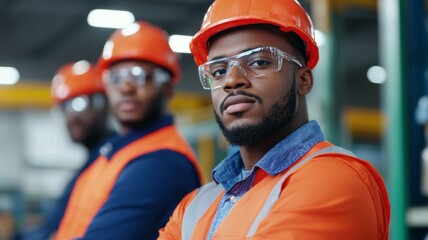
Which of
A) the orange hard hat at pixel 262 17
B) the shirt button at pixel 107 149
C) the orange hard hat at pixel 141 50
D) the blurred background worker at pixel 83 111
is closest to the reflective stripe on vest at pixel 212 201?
the orange hard hat at pixel 262 17

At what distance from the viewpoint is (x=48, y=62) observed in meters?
17.6

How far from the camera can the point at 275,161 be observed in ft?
7.45

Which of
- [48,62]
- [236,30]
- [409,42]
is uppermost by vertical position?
[236,30]

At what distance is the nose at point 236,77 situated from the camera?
2297 millimetres

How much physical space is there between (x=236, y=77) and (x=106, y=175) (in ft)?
4.12

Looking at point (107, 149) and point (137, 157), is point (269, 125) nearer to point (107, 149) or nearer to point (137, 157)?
point (137, 157)

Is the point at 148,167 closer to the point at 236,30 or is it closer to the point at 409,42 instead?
the point at 236,30

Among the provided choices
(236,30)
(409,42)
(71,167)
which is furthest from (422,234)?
(71,167)

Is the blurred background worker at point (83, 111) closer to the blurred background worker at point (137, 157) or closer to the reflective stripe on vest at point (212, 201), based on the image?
the blurred background worker at point (137, 157)

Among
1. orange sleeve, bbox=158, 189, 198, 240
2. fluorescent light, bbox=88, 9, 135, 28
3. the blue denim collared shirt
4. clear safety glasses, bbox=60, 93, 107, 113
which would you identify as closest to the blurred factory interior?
fluorescent light, bbox=88, 9, 135, 28

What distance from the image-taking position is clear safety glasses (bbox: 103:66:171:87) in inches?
144

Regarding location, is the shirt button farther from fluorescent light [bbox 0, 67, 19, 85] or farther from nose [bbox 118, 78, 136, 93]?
fluorescent light [bbox 0, 67, 19, 85]

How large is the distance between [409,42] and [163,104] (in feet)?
4.92

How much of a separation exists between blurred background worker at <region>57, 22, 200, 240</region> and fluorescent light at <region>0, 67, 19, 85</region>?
45.8 feet
